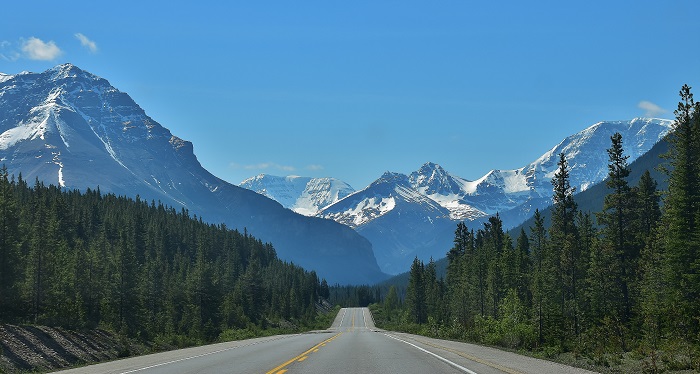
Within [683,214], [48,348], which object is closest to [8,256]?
[48,348]

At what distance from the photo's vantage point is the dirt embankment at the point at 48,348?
33719 millimetres

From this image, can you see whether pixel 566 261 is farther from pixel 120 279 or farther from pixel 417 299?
pixel 417 299

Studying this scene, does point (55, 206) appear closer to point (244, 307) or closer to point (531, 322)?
point (244, 307)

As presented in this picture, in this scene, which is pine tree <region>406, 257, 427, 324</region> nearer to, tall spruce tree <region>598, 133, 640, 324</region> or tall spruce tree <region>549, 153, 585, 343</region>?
tall spruce tree <region>549, 153, 585, 343</region>

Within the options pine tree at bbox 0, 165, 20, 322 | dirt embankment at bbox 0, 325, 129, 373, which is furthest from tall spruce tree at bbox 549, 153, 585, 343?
pine tree at bbox 0, 165, 20, 322

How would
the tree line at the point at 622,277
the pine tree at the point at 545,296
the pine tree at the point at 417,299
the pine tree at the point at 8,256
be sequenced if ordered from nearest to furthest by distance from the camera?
the tree line at the point at 622,277 < the pine tree at the point at 545,296 < the pine tree at the point at 8,256 < the pine tree at the point at 417,299

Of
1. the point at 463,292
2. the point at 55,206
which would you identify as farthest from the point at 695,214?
the point at 55,206

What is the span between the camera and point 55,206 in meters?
119

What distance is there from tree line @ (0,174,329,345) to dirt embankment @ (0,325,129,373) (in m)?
4.49

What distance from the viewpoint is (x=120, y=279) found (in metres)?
76.2

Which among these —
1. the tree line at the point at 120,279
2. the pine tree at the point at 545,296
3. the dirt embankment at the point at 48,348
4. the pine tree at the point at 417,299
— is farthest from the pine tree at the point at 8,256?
the pine tree at the point at 417,299

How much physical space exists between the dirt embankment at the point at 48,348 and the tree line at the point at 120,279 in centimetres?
449

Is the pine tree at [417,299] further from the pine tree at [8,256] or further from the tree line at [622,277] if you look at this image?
the pine tree at [8,256]

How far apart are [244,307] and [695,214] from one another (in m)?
92.4
